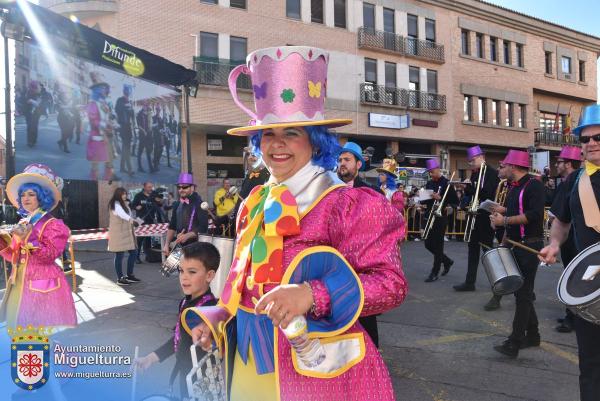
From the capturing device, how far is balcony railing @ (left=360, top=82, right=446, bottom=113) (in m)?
23.6

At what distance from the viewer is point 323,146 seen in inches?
69.7

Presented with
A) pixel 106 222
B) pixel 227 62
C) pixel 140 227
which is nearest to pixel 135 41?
pixel 227 62

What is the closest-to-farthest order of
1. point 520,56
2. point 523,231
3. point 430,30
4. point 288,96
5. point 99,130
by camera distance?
point 288,96 < point 523,231 < point 99,130 < point 430,30 < point 520,56

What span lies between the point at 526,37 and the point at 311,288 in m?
34.1

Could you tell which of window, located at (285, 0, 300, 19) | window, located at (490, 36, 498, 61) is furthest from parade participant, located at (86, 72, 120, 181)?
window, located at (490, 36, 498, 61)

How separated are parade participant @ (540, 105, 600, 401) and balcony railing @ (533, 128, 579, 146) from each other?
103ft

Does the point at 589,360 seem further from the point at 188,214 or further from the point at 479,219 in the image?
the point at 188,214

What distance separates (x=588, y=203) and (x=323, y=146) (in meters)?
2.08

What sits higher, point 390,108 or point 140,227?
point 390,108

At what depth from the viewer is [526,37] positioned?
98.1 feet

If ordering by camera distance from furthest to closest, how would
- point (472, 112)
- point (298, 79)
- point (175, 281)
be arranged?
point (472, 112), point (175, 281), point (298, 79)

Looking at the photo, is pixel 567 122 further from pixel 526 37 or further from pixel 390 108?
pixel 390 108

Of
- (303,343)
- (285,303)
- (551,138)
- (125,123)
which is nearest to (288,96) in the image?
(285,303)

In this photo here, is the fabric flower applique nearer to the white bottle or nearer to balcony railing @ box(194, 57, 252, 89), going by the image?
the white bottle
